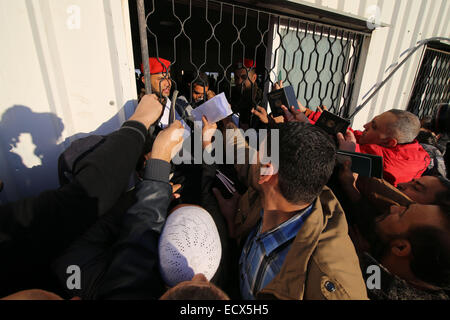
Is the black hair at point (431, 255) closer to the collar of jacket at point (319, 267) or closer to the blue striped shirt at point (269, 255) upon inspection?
the collar of jacket at point (319, 267)

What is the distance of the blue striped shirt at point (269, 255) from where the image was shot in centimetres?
91

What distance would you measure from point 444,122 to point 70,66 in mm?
2982

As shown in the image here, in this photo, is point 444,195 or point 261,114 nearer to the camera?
point 444,195

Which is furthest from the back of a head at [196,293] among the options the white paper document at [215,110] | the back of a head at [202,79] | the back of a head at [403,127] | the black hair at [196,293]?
→ the back of a head at [403,127]

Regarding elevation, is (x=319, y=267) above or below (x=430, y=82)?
below

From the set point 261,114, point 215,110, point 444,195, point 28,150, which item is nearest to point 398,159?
point 444,195

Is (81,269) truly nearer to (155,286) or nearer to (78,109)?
(155,286)

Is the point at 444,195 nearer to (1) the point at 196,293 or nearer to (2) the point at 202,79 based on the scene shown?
(1) the point at 196,293

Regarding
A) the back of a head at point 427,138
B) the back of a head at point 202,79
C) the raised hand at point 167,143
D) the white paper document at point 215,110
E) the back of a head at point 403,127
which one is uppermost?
the back of a head at point 202,79

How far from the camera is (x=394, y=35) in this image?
2332mm

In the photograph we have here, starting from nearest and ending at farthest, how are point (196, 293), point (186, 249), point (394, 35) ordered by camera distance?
point (196, 293)
point (186, 249)
point (394, 35)

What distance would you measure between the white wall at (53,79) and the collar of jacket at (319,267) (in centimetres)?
123

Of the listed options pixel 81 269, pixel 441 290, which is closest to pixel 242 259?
pixel 81 269

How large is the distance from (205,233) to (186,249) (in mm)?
122
